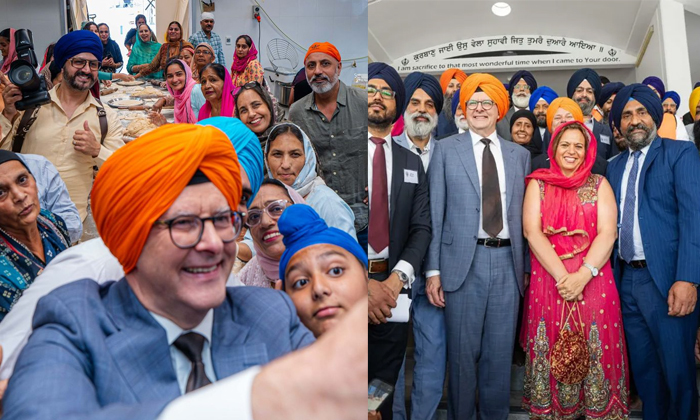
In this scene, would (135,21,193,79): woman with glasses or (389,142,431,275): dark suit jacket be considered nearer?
(135,21,193,79): woman with glasses

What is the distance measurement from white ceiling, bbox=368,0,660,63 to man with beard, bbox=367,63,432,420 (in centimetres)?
50

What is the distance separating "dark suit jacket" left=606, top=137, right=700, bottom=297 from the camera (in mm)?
1837

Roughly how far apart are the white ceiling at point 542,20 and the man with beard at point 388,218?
497mm

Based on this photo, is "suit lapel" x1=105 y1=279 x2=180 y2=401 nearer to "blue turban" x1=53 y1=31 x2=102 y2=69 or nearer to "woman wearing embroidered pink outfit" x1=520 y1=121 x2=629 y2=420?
"blue turban" x1=53 y1=31 x2=102 y2=69

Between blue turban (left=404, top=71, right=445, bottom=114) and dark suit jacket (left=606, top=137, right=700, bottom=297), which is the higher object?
blue turban (left=404, top=71, right=445, bottom=114)

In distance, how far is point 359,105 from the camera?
2.51 ft

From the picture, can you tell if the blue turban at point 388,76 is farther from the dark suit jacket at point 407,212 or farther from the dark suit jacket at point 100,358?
the dark suit jacket at point 100,358

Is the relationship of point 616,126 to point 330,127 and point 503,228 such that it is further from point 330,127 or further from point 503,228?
point 330,127

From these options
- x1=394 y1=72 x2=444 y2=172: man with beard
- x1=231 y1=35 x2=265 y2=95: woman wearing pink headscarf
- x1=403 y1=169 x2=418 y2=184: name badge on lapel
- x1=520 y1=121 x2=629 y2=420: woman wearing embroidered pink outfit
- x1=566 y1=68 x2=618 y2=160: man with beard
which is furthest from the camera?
x1=566 y1=68 x2=618 y2=160: man with beard

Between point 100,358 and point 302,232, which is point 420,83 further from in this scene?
point 100,358

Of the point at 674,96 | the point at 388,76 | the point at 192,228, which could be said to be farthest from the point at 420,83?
the point at 192,228

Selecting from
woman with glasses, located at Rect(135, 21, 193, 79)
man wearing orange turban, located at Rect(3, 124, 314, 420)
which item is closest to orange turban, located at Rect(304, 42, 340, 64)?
woman with glasses, located at Rect(135, 21, 193, 79)

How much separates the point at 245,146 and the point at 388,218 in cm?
78

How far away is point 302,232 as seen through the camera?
63 cm
